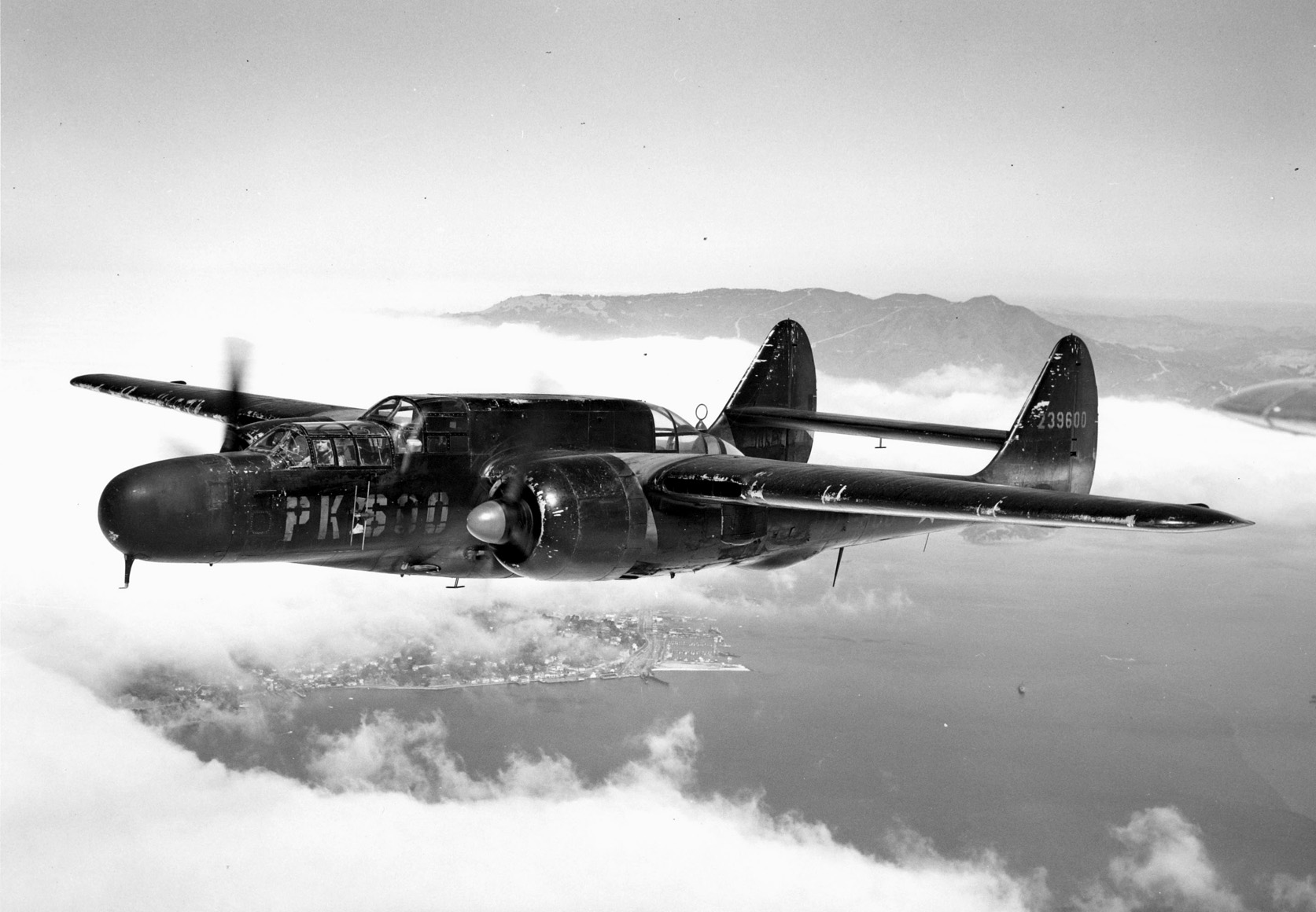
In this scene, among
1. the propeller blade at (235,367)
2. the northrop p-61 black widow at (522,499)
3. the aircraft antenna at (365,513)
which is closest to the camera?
the northrop p-61 black widow at (522,499)

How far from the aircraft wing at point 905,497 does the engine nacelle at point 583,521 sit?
0.46 m

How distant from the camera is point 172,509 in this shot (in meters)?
11.2

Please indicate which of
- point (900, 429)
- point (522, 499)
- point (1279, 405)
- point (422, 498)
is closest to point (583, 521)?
point (522, 499)

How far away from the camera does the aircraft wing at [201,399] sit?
1625 cm

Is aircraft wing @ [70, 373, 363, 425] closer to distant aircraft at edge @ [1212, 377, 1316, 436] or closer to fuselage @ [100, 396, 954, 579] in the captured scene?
fuselage @ [100, 396, 954, 579]

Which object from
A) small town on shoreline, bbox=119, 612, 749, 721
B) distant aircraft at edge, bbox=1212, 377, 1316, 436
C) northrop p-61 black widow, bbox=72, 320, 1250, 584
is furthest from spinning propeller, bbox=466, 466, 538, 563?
small town on shoreline, bbox=119, 612, 749, 721

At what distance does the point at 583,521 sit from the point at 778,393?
757 cm

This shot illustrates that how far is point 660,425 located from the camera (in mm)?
14898

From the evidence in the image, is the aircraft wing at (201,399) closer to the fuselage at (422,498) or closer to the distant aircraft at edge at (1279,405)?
the fuselage at (422,498)

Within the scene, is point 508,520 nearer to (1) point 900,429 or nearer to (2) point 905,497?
(2) point 905,497

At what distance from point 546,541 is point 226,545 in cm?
335

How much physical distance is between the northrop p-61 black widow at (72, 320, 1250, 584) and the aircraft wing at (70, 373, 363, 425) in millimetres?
1381

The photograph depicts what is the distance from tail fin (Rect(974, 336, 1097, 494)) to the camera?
16.2 meters

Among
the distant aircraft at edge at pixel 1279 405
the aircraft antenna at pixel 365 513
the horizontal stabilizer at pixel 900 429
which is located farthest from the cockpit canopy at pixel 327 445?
the distant aircraft at edge at pixel 1279 405
